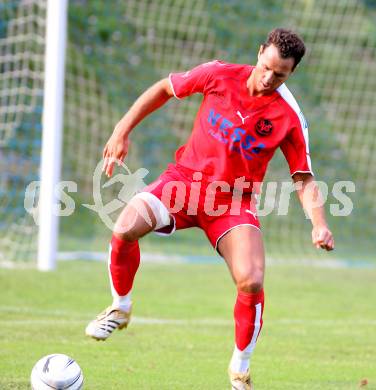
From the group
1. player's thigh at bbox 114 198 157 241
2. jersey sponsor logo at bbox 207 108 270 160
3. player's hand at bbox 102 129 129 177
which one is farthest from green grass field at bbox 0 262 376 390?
jersey sponsor logo at bbox 207 108 270 160

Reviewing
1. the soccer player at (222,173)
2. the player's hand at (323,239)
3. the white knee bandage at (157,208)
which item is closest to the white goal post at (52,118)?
the soccer player at (222,173)

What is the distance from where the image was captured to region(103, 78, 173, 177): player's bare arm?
6211 mm

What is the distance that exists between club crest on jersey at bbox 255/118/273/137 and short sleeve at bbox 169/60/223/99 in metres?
0.47

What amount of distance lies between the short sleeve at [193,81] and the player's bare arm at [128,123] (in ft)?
0.16

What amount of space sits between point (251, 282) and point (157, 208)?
2.62 ft

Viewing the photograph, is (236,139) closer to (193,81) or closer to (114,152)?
(193,81)

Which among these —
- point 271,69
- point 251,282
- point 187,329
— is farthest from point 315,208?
point 187,329

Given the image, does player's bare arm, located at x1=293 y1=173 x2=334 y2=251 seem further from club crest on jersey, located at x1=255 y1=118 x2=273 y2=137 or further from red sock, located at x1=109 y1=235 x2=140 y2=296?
red sock, located at x1=109 y1=235 x2=140 y2=296

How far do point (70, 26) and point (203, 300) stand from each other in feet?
26.2

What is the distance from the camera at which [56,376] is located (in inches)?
227

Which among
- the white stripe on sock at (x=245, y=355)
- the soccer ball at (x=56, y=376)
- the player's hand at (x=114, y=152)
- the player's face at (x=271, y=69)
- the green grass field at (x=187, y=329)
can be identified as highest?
the player's face at (x=271, y=69)

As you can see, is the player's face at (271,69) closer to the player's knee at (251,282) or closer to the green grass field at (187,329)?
the player's knee at (251,282)

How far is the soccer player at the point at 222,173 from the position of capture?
6.25 m

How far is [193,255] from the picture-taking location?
15938 mm
